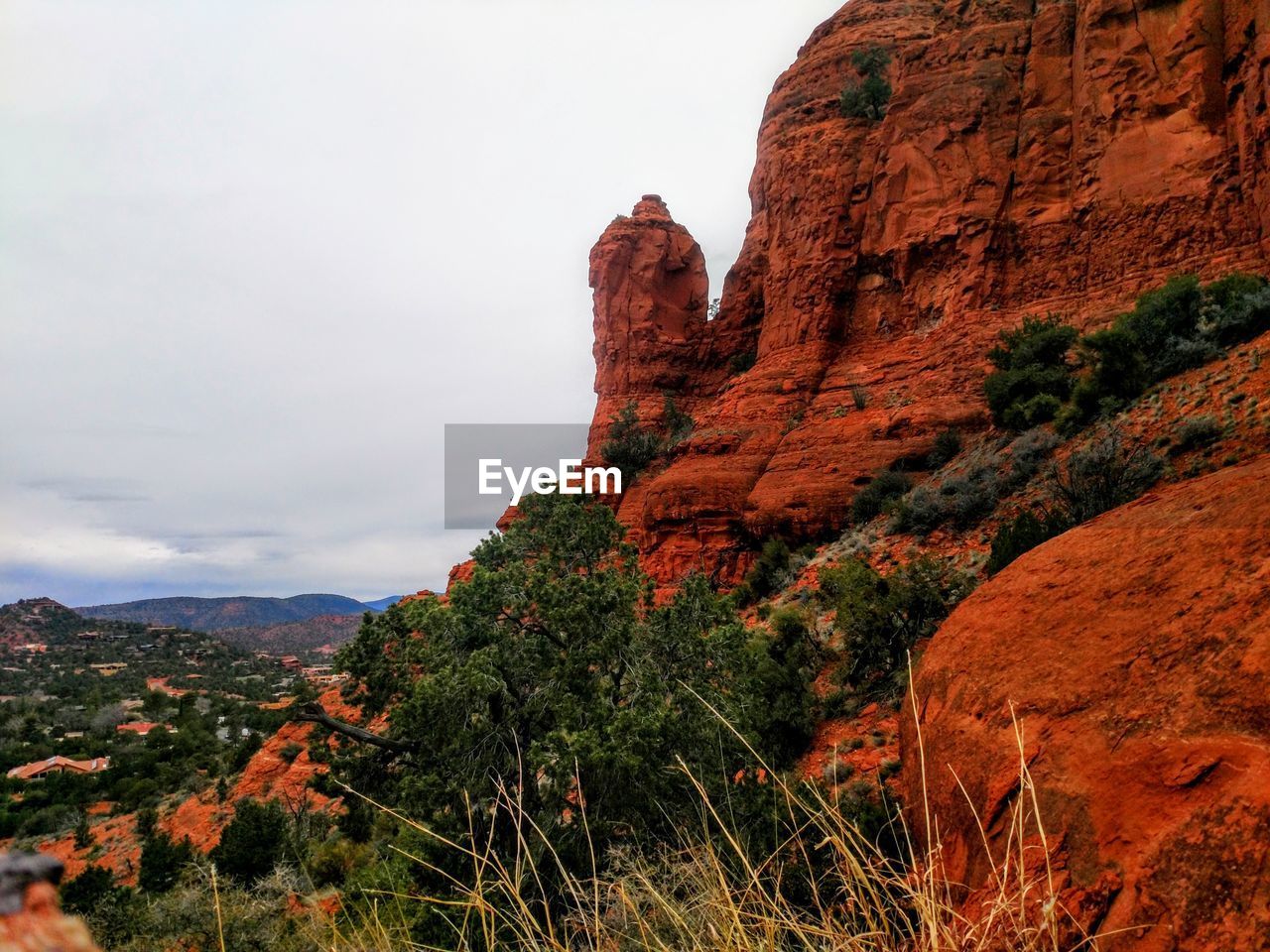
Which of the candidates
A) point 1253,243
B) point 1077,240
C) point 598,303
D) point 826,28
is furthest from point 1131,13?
point 598,303

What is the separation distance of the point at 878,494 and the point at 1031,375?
5.03 metres

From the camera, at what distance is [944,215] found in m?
22.1

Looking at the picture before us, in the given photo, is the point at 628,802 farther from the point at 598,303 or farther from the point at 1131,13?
the point at 598,303

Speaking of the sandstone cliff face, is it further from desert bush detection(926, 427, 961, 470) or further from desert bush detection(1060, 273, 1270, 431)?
desert bush detection(1060, 273, 1270, 431)

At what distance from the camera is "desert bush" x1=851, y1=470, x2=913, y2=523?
17953mm

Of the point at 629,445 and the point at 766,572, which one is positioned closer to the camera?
the point at 766,572

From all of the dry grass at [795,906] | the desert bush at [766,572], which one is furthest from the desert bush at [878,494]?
the dry grass at [795,906]

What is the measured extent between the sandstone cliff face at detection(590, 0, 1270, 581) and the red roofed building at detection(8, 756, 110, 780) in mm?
26674

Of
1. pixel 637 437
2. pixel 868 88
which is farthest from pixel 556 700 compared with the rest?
pixel 868 88

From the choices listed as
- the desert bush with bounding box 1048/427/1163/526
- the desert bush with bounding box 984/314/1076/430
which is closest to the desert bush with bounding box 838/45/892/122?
the desert bush with bounding box 984/314/1076/430

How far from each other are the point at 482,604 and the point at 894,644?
6794 mm

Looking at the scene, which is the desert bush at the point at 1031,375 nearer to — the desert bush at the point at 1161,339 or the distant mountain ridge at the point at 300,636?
the desert bush at the point at 1161,339

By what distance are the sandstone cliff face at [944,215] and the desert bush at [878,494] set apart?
894 millimetres

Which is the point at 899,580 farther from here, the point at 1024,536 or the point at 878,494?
the point at 878,494
